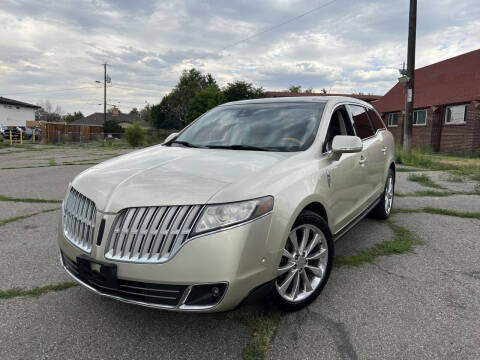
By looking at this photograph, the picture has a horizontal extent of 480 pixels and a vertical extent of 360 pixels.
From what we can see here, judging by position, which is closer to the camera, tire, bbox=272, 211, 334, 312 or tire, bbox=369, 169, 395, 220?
tire, bbox=272, 211, 334, 312

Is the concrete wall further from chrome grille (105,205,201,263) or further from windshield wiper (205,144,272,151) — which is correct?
chrome grille (105,205,201,263)

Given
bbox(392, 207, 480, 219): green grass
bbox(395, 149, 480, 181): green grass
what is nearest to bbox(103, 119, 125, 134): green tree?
bbox(395, 149, 480, 181): green grass

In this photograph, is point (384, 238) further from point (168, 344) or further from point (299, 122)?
point (168, 344)

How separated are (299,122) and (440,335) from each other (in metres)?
1.98

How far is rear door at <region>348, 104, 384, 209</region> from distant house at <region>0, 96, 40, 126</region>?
52.5 metres

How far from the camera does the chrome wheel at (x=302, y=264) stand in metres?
2.45

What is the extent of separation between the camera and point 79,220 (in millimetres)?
2359

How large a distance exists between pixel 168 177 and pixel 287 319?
130 cm

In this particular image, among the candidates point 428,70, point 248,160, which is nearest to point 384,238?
point 248,160

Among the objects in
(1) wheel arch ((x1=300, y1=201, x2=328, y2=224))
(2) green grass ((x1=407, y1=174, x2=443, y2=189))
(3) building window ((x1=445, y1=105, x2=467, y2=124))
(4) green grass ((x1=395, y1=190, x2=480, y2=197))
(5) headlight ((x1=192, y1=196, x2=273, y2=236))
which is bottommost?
(4) green grass ((x1=395, y1=190, x2=480, y2=197))

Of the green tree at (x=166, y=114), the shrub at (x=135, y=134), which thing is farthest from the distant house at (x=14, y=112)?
the shrub at (x=135, y=134)

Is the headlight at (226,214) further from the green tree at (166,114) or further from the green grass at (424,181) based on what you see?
the green tree at (166,114)

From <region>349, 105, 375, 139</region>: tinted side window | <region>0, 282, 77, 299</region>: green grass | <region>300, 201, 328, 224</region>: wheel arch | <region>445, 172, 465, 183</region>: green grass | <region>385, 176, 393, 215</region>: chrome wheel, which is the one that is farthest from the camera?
<region>445, 172, 465, 183</region>: green grass

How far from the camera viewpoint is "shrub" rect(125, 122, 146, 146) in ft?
86.5
